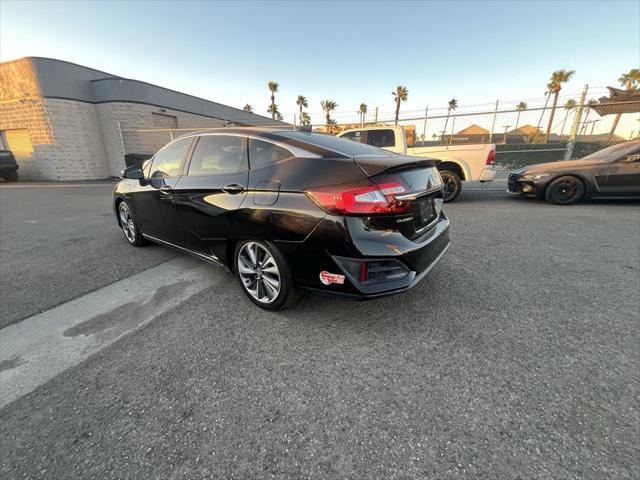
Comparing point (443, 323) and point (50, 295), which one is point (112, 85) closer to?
point (50, 295)

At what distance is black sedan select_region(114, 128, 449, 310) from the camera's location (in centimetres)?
200

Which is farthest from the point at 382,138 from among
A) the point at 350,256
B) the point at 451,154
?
the point at 350,256

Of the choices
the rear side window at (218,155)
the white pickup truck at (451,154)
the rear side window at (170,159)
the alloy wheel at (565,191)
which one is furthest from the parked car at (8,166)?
the alloy wheel at (565,191)

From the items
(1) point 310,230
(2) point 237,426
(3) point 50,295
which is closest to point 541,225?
(1) point 310,230

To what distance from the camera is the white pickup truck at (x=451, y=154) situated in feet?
22.1

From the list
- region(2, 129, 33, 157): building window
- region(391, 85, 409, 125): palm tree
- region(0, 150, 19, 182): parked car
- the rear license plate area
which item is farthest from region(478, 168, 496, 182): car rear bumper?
region(391, 85, 409, 125): palm tree

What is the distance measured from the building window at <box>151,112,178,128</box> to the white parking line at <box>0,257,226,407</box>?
16.0m

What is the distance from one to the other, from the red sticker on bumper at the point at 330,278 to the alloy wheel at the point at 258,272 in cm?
43

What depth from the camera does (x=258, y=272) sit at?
100 inches

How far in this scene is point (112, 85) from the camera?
14.3m

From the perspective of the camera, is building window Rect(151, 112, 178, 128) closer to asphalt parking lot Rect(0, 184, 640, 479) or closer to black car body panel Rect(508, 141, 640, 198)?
asphalt parking lot Rect(0, 184, 640, 479)

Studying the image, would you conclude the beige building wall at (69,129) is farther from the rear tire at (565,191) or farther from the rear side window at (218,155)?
the rear tire at (565,191)

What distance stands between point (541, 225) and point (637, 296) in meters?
2.68

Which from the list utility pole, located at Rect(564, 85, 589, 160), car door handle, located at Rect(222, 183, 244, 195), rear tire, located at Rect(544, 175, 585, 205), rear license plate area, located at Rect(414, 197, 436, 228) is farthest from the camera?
utility pole, located at Rect(564, 85, 589, 160)
